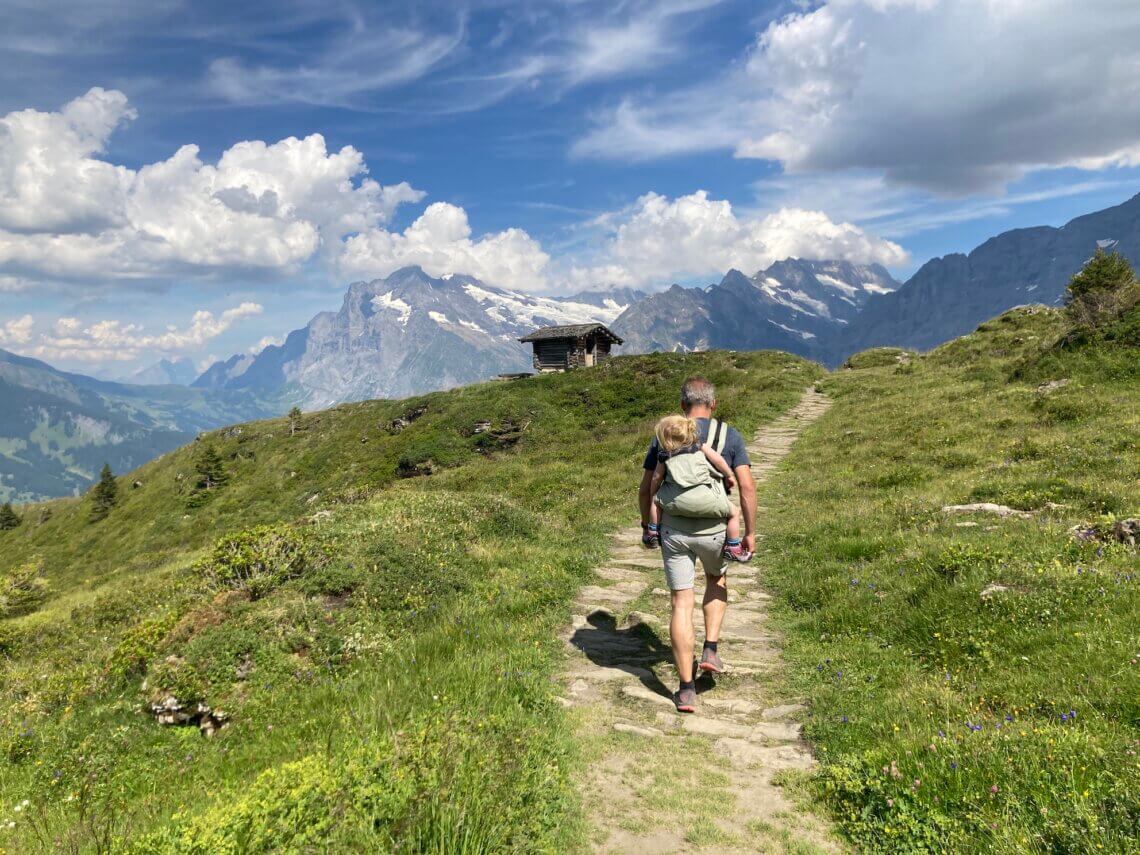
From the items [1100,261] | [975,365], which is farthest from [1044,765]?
[1100,261]

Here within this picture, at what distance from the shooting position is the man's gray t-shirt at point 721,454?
21.5 feet

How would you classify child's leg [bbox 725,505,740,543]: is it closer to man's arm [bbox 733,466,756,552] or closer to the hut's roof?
man's arm [bbox 733,466,756,552]

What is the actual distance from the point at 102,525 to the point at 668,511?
339ft

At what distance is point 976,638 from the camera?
630 cm

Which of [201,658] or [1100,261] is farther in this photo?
[1100,261]

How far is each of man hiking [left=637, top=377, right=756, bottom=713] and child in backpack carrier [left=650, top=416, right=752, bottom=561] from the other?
4.0 inches

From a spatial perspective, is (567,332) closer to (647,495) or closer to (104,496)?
(647,495)

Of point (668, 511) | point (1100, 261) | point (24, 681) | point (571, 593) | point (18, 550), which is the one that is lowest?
point (18, 550)

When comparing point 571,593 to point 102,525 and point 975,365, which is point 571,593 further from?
point 102,525

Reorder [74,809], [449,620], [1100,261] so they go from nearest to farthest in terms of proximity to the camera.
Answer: [74,809]
[449,620]
[1100,261]

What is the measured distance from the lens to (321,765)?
3.90 metres

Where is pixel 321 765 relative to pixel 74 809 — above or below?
above

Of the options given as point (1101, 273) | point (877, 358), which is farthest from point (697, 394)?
point (877, 358)

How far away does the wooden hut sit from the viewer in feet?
216
